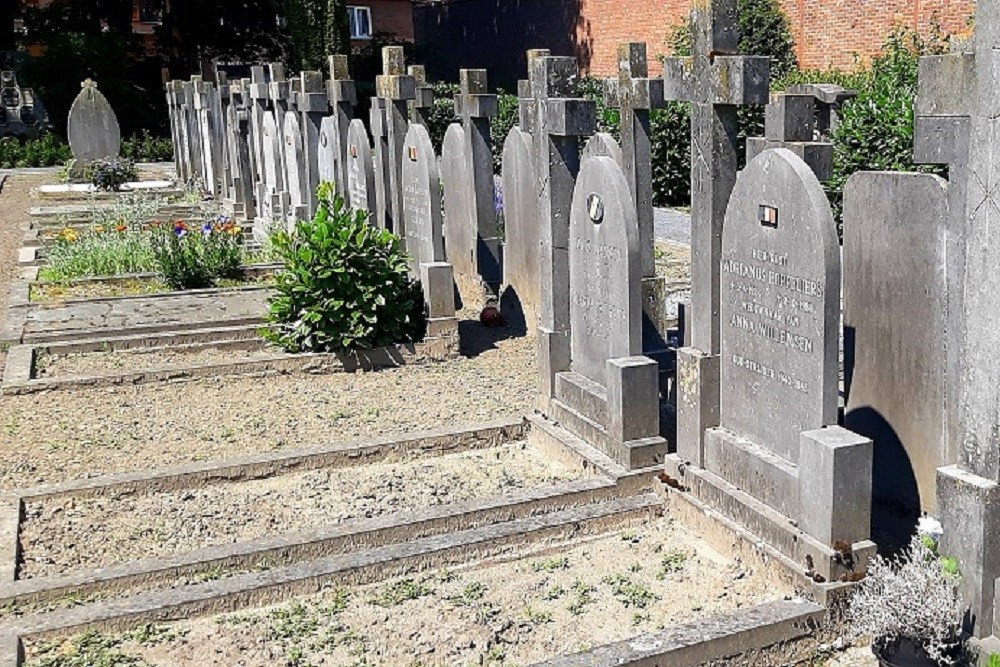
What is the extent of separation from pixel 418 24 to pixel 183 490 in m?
38.3

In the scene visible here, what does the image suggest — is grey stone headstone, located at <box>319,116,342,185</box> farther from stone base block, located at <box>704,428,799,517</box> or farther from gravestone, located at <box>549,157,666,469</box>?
stone base block, located at <box>704,428,799,517</box>

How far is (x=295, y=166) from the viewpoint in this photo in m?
13.4

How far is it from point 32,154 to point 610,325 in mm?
27013

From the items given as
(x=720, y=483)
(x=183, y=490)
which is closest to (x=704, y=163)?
(x=720, y=483)

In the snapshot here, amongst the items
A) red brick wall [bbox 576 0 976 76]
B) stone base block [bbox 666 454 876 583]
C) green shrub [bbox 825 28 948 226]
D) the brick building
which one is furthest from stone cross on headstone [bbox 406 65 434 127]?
red brick wall [bbox 576 0 976 76]

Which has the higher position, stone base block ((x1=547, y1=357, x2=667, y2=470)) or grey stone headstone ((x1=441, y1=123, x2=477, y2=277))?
grey stone headstone ((x1=441, y1=123, x2=477, y2=277))

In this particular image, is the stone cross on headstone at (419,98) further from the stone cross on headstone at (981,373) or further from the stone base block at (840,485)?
the stone cross on headstone at (981,373)

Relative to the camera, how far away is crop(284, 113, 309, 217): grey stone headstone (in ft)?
43.0

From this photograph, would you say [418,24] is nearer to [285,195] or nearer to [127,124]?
[127,124]

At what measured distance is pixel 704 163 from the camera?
5.25 meters

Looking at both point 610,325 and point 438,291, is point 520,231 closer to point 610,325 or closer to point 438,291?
point 438,291

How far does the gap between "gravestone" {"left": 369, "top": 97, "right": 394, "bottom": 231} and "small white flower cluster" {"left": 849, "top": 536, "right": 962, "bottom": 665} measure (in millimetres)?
7598

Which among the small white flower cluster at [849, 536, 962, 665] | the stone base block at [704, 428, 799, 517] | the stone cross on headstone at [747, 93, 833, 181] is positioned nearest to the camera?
the small white flower cluster at [849, 536, 962, 665]

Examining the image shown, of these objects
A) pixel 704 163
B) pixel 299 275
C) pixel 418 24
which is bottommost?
pixel 299 275
